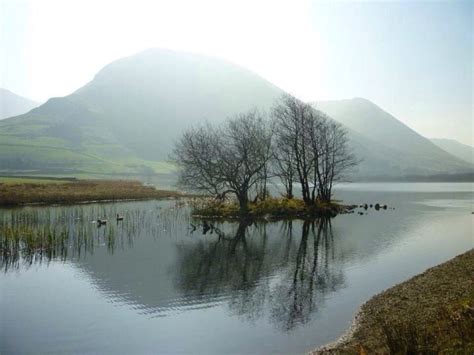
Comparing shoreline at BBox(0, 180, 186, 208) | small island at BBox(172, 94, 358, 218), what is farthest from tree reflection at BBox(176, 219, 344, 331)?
shoreline at BBox(0, 180, 186, 208)

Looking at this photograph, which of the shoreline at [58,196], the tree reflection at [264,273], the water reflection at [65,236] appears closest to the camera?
the tree reflection at [264,273]

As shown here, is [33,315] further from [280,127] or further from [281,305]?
[280,127]

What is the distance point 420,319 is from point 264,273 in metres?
12.9

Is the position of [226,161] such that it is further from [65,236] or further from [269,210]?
[65,236]

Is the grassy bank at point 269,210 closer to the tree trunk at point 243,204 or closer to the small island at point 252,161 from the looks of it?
the small island at point 252,161

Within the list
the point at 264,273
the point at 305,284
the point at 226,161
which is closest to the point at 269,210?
the point at 226,161

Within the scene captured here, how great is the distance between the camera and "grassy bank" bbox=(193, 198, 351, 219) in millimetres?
62500

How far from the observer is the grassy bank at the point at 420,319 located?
38.9ft

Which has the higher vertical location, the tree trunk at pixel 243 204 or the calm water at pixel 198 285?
the tree trunk at pixel 243 204

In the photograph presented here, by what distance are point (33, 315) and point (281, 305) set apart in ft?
39.5

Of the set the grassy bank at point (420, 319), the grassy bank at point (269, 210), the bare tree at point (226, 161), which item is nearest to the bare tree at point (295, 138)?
the grassy bank at point (269, 210)

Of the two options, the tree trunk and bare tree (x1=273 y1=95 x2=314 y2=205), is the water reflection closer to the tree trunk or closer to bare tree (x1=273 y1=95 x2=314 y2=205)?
the tree trunk

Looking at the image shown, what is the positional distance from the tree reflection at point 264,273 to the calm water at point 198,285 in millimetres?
91

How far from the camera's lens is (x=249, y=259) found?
33000 mm
